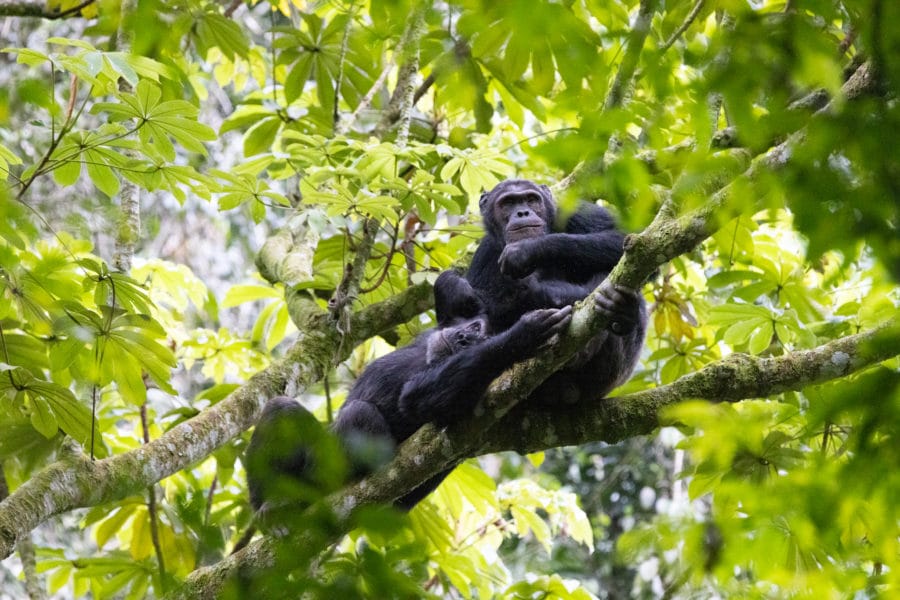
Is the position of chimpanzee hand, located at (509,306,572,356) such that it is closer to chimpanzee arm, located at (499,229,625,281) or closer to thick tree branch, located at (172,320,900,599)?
thick tree branch, located at (172,320,900,599)

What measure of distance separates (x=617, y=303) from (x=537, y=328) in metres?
0.52

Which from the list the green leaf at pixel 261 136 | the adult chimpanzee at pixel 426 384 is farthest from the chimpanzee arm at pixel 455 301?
the green leaf at pixel 261 136

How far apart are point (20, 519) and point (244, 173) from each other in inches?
93.0

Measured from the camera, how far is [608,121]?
4.88 feet

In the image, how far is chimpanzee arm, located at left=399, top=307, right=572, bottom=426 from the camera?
3.86 metres

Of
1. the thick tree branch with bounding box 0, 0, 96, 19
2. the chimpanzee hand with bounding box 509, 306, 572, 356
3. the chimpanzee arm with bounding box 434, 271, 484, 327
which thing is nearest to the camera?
the chimpanzee hand with bounding box 509, 306, 572, 356

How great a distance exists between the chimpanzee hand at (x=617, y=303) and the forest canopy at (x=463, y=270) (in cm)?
6

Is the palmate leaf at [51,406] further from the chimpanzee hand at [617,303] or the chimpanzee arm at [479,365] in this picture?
the chimpanzee hand at [617,303]

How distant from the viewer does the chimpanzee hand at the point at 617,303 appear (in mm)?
3420

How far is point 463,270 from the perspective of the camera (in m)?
5.77

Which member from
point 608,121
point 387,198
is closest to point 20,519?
point 387,198

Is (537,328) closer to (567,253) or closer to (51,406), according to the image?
(567,253)

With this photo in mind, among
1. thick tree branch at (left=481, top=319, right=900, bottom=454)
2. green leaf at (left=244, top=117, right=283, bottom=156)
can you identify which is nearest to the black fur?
thick tree branch at (left=481, top=319, right=900, bottom=454)

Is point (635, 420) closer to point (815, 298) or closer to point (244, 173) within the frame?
point (815, 298)
